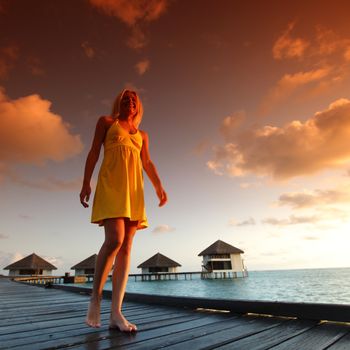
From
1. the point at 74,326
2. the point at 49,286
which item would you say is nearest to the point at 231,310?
the point at 74,326

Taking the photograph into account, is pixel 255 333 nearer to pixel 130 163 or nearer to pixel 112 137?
pixel 130 163

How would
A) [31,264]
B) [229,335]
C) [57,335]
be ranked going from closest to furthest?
[229,335] < [57,335] < [31,264]

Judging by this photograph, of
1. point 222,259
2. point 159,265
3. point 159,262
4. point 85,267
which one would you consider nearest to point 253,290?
point 222,259

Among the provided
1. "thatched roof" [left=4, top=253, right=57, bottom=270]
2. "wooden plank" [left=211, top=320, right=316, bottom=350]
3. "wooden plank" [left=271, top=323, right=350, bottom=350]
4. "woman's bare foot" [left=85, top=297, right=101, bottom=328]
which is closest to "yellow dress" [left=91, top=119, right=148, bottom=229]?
"woman's bare foot" [left=85, top=297, right=101, bottom=328]

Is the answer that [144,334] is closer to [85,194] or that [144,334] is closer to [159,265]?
[85,194]

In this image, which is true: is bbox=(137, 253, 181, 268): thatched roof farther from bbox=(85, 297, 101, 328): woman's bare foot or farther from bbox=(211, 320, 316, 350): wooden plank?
bbox=(211, 320, 316, 350): wooden plank

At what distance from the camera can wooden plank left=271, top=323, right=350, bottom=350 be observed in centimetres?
117

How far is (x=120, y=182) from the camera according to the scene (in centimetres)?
185

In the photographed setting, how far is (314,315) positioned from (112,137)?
72.0 inches

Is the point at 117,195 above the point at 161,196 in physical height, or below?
below

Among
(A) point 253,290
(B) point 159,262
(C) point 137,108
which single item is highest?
(B) point 159,262

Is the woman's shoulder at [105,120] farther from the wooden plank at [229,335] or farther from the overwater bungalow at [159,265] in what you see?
the overwater bungalow at [159,265]

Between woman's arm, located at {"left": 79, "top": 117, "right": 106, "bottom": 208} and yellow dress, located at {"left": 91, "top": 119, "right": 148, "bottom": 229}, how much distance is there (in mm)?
58

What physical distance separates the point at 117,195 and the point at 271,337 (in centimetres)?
122
